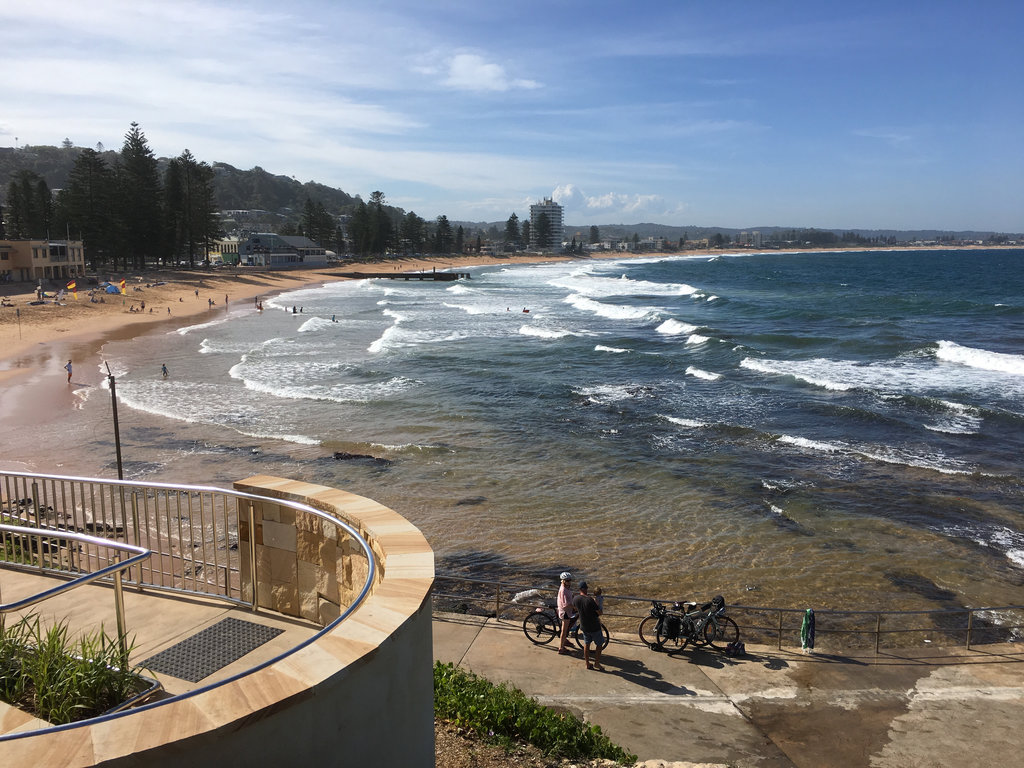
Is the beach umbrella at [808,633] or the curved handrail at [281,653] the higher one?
the curved handrail at [281,653]

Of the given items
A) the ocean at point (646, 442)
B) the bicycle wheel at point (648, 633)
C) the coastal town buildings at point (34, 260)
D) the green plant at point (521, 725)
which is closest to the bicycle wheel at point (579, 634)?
the bicycle wheel at point (648, 633)

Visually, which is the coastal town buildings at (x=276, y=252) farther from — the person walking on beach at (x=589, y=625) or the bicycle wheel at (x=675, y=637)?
the person walking on beach at (x=589, y=625)

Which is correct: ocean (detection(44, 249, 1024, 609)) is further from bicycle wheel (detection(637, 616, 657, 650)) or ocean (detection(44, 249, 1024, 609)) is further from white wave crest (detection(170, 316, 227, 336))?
bicycle wheel (detection(637, 616, 657, 650))

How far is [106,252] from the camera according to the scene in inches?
3236

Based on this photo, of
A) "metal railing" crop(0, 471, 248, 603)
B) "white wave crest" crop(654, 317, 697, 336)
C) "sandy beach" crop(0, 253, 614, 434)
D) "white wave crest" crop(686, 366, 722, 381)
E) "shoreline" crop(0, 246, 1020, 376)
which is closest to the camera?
"metal railing" crop(0, 471, 248, 603)

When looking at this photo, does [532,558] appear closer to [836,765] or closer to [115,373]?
[836,765]

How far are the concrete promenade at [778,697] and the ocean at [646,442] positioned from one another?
3.02 meters

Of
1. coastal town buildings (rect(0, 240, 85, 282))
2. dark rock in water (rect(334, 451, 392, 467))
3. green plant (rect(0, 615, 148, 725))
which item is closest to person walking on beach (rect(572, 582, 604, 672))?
green plant (rect(0, 615, 148, 725))

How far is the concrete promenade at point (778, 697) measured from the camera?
7.96 meters

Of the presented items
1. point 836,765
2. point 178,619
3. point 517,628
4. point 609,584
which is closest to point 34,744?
point 178,619

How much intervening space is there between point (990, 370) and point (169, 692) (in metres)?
38.2

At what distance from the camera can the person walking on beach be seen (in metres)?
9.25

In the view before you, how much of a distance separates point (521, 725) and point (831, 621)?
7.81 meters

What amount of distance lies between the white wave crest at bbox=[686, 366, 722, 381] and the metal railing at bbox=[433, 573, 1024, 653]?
20534mm
